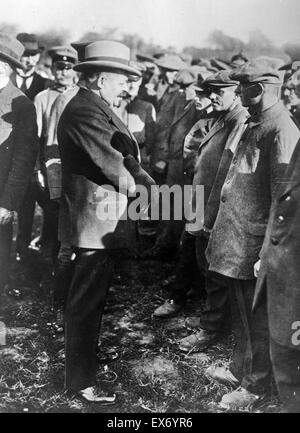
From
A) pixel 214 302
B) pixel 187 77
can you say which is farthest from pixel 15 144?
pixel 187 77

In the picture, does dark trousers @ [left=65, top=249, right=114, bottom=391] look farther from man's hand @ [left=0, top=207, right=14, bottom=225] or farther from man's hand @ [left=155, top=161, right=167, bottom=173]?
man's hand @ [left=155, top=161, right=167, bottom=173]

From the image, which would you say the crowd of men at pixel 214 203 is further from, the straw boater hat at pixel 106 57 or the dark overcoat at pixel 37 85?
the dark overcoat at pixel 37 85

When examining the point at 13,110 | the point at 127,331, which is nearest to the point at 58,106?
the point at 13,110

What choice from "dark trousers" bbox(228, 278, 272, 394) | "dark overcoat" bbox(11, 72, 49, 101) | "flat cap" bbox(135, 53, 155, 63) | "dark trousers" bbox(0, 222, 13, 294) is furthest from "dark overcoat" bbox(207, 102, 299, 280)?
"flat cap" bbox(135, 53, 155, 63)

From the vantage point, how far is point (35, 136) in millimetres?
3719

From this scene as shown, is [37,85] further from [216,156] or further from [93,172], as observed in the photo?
[93,172]

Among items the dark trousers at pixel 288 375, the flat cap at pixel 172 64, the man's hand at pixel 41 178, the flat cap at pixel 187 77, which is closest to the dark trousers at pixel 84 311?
the dark trousers at pixel 288 375

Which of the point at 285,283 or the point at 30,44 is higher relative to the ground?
the point at 30,44

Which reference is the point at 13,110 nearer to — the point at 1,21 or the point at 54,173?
the point at 1,21

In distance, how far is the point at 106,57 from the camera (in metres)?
2.95

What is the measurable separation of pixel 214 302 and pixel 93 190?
1467 millimetres

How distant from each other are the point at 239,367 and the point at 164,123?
3244 millimetres

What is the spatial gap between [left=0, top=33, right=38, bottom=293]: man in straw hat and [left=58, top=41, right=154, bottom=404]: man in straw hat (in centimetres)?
77

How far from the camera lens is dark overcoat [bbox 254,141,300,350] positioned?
102 inches
